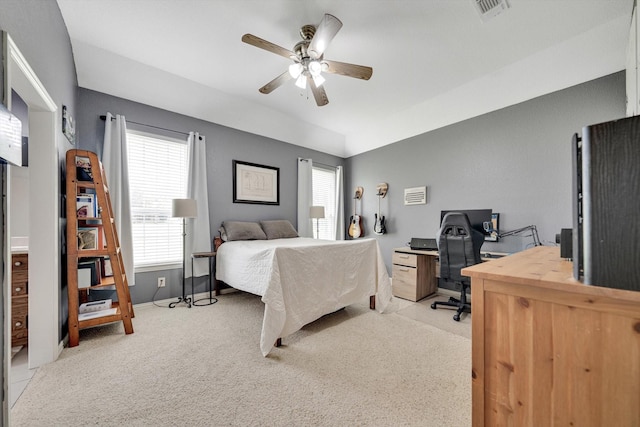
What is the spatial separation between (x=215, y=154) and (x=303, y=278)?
2.47 metres

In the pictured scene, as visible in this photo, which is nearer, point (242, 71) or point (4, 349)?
point (4, 349)

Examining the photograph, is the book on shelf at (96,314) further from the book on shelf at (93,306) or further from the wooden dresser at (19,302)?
the wooden dresser at (19,302)

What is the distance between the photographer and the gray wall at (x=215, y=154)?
9.22 ft

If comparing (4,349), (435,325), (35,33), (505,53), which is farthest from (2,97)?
(505,53)

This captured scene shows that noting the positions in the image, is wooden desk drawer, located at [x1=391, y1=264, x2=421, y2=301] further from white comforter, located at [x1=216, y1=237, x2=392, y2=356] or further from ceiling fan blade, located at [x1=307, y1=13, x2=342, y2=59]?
ceiling fan blade, located at [x1=307, y1=13, x2=342, y2=59]

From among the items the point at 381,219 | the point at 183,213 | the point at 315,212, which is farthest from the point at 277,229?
the point at 381,219

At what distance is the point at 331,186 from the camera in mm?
5246

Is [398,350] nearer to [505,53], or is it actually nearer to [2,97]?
[2,97]

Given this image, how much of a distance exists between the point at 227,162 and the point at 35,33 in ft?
7.43

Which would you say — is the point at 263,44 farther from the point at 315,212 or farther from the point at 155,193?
the point at 315,212

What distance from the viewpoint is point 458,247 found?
106 inches

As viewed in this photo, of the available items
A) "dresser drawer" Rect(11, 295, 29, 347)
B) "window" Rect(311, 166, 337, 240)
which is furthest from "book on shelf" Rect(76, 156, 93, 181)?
"window" Rect(311, 166, 337, 240)

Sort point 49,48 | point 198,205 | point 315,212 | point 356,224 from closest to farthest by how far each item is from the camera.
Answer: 1. point 49,48
2. point 198,205
3. point 315,212
4. point 356,224

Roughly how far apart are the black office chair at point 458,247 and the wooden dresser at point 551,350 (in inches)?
72.9
